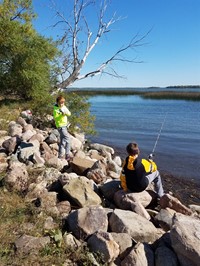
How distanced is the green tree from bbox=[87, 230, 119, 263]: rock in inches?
498

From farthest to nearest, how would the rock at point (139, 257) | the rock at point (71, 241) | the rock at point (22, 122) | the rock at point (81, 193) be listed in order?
the rock at point (22, 122) → the rock at point (81, 193) → the rock at point (71, 241) → the rock at point (139, 257)

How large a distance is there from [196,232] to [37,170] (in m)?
3.96

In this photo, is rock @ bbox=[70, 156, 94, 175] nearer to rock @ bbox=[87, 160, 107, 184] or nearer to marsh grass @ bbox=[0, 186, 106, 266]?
rock @ bbox=[87, 160, 107, 184]

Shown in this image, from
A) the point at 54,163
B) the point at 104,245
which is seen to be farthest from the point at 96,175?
the point at 104,245

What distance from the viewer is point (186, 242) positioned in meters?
4.39

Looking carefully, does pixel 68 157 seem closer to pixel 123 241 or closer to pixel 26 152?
pixel 26 152

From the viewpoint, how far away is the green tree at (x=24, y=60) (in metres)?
16.7

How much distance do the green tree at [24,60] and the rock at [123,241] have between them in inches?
495

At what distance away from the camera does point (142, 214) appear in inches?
234

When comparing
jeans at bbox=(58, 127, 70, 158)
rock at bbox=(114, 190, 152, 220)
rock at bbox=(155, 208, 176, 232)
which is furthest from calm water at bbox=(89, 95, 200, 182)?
rock at bbox=(155, 208, 176, 232)

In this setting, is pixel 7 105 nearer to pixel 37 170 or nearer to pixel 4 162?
pixel 4 162

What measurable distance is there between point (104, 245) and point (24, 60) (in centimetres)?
1396

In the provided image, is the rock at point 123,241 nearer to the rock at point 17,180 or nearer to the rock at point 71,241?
the rock at point 71,241

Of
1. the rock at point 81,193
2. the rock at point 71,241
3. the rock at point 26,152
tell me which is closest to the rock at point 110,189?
the rock at point 81,193
